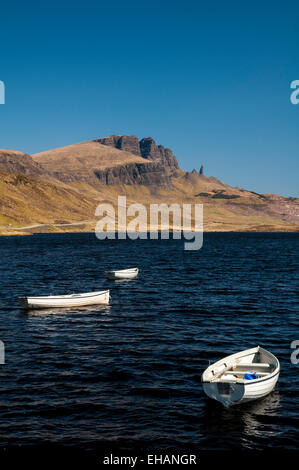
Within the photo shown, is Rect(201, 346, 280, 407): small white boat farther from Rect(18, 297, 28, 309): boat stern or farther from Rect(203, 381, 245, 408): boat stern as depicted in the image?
Rect(18, 297, 28, 309): boat stern

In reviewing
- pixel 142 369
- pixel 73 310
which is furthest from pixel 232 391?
pixel 73 310

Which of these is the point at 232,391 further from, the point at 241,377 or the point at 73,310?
the point at 73,310

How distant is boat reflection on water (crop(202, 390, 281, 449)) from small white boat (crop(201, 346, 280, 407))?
492mm

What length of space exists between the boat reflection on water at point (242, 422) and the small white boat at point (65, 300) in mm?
28370

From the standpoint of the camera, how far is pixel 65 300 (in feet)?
164

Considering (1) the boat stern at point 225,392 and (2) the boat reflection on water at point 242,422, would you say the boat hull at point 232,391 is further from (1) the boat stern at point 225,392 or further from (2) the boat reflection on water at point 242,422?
(2) the boat reflection on water at point 242,422

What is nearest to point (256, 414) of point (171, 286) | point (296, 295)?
point (296, 295)

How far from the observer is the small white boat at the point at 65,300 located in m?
48.4

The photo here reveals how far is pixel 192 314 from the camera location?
1869 inches

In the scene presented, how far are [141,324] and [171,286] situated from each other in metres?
25.6

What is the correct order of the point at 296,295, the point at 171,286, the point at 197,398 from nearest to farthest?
the point at 197,398 → the point at 296,295 → the point at 171,286

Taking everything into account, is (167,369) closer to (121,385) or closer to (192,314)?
(121,385)

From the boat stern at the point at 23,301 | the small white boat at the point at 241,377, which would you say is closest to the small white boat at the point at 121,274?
the boat stern at the point at 23,301

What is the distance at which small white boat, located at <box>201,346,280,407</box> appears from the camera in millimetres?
23709
